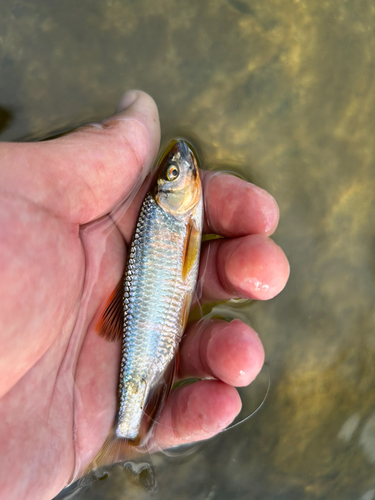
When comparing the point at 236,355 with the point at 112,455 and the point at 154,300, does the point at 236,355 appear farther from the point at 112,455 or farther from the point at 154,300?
the point at 112,455

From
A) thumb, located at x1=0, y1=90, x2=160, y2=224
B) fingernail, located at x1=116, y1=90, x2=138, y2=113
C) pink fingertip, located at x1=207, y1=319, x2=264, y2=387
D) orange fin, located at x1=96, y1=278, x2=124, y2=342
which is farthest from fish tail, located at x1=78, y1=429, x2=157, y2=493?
fingernail, located at x1=116, y1=90, x2=138, y2=113

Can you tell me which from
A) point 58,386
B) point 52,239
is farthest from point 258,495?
point 52,239

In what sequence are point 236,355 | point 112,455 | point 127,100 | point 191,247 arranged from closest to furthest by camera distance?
point 236,355 → point 112,455 → point 191,247 → point 127,100

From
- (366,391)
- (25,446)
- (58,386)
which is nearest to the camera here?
(25,446)

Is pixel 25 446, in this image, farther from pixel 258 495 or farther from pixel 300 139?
pixel 300 139

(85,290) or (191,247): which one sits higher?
(191,247)

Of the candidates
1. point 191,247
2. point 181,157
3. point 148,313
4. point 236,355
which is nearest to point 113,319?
point 148,313

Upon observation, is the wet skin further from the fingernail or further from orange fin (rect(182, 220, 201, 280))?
orange fin (rect(182, 220, 201, 280))
